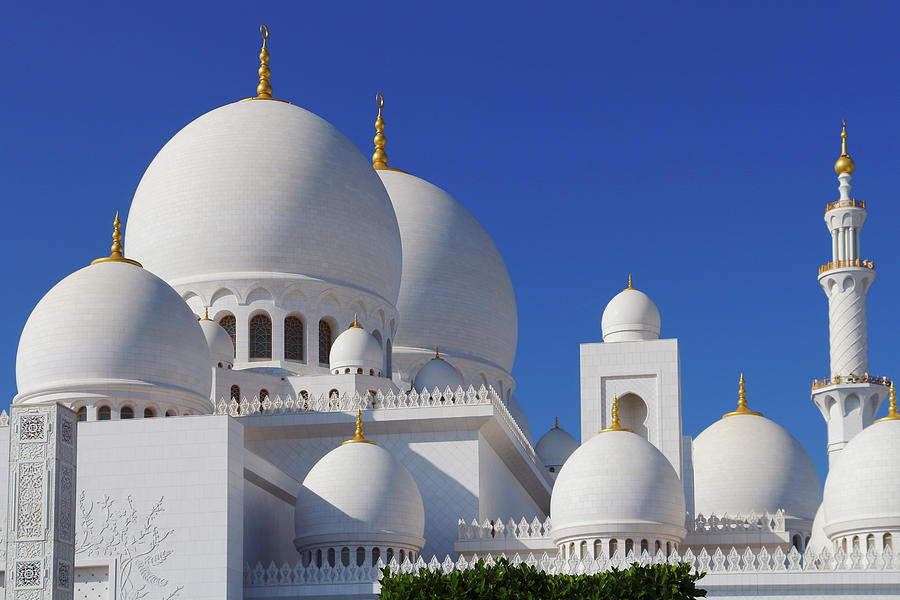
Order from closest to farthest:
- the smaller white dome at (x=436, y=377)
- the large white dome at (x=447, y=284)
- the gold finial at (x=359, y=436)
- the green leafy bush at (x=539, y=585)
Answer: the green leafy bush at (x=539, y=585), the gold finial at (x=359, y=436), the smaller white dome at (x=436, y=377), the large white dome at (x=447, y=284)

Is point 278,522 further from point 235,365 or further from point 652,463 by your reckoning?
point 652,463

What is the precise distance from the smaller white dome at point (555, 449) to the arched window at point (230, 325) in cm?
1005

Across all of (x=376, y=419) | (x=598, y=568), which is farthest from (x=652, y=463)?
(x=376, y=419)

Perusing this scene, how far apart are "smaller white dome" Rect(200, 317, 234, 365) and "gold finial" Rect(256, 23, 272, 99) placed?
7378mm

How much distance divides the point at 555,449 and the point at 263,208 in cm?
1102

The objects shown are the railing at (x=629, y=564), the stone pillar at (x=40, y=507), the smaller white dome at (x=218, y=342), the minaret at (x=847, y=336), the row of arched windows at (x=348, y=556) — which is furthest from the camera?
the minaret at (x=847, y=336)

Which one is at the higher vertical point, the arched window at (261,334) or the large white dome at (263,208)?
the large white dome at (263,208)

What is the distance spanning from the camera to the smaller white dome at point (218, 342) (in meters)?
33.8

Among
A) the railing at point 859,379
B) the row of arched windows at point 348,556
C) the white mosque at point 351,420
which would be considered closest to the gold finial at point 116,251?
the white mosque at point 351,420

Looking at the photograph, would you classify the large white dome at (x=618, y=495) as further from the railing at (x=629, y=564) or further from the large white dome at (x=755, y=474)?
the large white dome at (x=755, y=474)

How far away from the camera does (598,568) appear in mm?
27281

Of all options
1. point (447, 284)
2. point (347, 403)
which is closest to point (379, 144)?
point (447, 284)

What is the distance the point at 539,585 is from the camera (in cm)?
2270

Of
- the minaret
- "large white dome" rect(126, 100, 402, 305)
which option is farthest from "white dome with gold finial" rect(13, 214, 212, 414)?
the minaret
